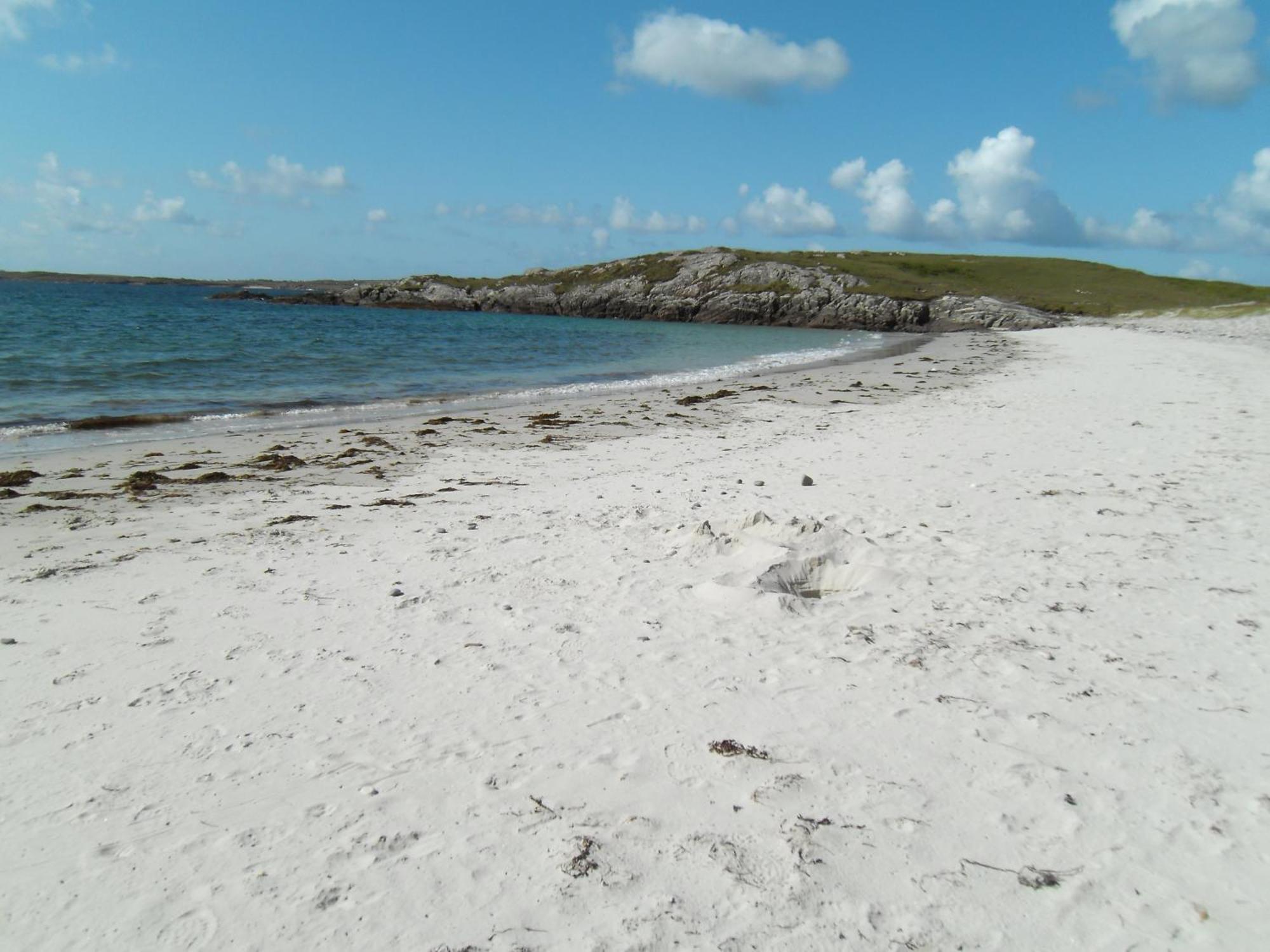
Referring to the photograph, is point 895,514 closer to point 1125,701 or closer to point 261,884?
point 1125,701

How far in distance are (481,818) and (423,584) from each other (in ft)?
9.96

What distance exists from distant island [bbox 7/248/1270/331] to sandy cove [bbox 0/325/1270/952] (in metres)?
54.5

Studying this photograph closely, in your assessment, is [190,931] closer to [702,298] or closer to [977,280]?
[702,298]

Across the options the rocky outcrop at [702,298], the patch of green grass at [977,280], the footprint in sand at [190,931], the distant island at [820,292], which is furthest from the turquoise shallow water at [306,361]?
the patch of green grass at [977,280]

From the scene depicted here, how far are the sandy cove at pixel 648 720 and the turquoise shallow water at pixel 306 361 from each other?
33.4ft

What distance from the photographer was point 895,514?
25.4ft

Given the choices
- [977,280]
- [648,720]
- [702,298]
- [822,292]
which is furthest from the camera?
[977,280]

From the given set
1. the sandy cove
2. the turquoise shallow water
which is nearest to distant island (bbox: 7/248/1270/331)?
the turquoise shallow water

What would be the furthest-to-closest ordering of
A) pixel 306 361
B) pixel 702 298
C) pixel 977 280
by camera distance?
pixel 977 280 < pixel 702 298 < pixel 306 361

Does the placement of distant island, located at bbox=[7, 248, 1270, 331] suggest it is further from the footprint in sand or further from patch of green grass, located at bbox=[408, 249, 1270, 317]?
the footprint in sand

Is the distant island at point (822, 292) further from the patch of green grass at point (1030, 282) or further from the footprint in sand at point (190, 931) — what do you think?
the footprint in sand at point (190, 931)

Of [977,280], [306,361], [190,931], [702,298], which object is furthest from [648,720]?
[977,280]

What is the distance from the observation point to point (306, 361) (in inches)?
1075

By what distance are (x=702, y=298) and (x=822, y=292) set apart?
Answer: 12.5m
